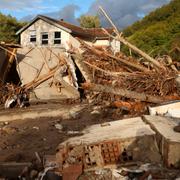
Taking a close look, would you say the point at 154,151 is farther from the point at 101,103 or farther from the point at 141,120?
the point at 101,103

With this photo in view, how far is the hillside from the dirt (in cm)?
1520

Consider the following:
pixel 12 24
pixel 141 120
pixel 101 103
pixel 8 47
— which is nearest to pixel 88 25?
pixel 12 24

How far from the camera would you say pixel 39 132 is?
10.4 m

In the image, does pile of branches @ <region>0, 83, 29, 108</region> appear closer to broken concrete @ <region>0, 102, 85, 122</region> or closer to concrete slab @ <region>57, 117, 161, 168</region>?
broken concrete @ <region>0, 102, 85, 122</region>

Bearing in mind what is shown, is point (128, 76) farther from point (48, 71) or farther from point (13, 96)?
point (13, 96)

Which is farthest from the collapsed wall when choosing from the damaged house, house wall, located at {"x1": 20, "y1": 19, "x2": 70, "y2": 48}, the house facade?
house wall, located at {"x1": 20, "y1": 19, "x2": 70, "y2": 48}

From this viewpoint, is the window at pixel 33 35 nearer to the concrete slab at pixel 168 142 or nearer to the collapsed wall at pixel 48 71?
the collapsed wall at pixel 48 71

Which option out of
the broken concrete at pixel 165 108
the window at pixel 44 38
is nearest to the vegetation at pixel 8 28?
the window at pixel 44 38

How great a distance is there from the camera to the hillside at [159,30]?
3025cm

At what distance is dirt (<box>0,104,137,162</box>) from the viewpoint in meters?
8.34

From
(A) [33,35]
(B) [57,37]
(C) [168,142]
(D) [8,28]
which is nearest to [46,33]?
(B) [57,37]

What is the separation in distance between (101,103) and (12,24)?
101 ft

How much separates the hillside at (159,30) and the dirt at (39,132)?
1520 cm

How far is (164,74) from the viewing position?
12242 millimetres
